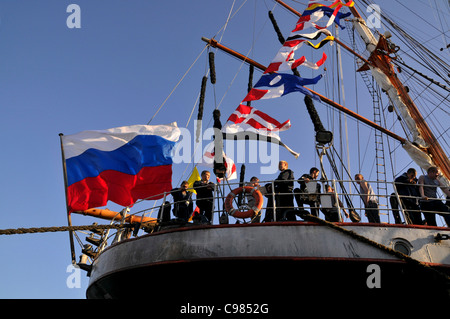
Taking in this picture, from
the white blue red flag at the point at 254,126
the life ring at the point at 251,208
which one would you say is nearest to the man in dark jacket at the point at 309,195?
the life ring at the point at 251,208

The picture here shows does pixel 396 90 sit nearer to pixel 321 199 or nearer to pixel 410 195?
pixel 410 195

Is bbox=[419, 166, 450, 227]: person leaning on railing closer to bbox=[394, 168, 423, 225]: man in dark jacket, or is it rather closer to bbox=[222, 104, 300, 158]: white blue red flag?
bbox=[394, 168, 423, 225]: man in dark jacket

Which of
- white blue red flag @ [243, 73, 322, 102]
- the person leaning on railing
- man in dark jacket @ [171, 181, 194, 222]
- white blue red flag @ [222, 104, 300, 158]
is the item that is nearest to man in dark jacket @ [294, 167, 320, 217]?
the person leaning on railing

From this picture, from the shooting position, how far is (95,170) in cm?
1012

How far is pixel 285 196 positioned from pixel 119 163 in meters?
5.01

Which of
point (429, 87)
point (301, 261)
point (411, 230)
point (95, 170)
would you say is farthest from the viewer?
point (429, 87)

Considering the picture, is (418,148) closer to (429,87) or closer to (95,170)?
(429,87)

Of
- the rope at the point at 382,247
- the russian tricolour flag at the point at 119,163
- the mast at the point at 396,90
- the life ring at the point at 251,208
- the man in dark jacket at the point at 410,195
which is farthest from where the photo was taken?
the mast at the point at 396,90

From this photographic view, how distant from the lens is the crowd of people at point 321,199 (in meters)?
7.63

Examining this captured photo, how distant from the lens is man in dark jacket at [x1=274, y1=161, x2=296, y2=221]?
7.90 m

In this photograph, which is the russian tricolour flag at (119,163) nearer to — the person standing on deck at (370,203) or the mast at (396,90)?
the person standing on deck at (370,203)

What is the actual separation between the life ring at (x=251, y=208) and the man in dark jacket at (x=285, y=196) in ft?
1.92
